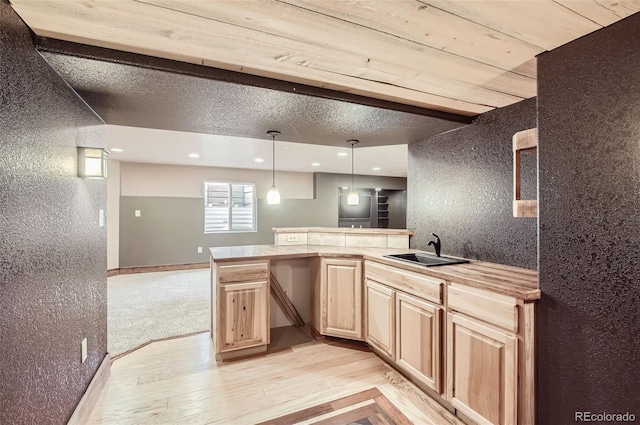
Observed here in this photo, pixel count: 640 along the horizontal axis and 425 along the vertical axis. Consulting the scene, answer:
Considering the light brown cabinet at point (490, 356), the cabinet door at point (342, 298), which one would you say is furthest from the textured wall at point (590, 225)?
the cabinet door at point (342, 298)

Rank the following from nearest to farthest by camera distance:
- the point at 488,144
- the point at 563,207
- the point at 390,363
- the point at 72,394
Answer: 1. the point at 563,207
2. the point at 72,394
3. the point at 488,144
4. the point at 390,363

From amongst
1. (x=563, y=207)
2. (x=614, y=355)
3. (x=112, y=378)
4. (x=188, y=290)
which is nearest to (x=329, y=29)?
(x=563, y=207)

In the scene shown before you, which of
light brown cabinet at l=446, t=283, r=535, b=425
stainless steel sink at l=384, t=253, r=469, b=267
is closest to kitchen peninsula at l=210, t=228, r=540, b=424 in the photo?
light brown cabinet at l=446, t=283, r=535, b=425

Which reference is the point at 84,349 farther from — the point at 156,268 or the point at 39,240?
the point at 156,268

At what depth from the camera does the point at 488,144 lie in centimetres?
231

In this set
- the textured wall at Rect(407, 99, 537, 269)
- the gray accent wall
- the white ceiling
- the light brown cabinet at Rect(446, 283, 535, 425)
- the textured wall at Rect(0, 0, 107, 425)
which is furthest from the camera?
the gray accent wall

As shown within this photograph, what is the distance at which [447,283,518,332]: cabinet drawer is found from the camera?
1.51 meters

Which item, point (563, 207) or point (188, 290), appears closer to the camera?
point (563, 207)

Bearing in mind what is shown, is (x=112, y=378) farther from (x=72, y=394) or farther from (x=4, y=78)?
(x=4, y=78)

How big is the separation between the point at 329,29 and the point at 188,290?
476 centimetres

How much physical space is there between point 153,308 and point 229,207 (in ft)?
11.2

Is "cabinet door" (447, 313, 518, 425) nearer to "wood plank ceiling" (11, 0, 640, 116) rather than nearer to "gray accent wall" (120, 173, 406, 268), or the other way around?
"wood plank ceiling" (11, 0, 640, 116)

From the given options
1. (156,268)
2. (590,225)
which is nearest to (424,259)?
(590,225)

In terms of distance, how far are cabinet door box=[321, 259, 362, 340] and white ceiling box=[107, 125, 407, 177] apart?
1402 millimetres
